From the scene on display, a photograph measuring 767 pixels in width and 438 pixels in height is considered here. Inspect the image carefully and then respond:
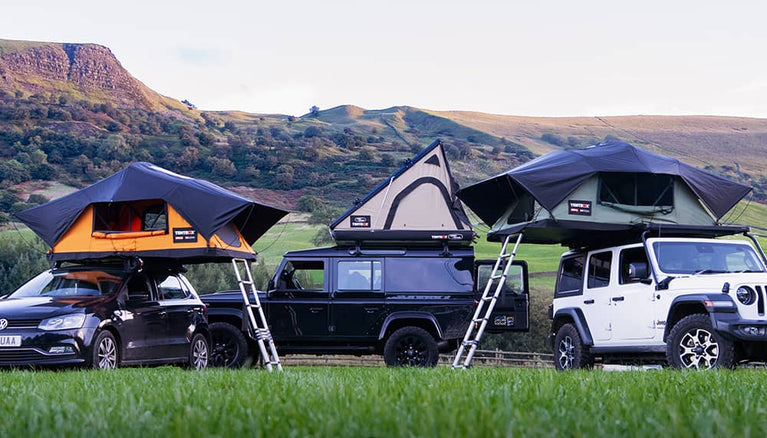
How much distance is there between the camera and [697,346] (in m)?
10.5

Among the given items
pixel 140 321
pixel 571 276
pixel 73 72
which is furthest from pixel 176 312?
pixel 73 72

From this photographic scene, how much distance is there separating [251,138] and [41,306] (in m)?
88.1

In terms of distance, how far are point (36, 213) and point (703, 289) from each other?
1050 centimetres

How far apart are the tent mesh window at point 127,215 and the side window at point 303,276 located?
238cm

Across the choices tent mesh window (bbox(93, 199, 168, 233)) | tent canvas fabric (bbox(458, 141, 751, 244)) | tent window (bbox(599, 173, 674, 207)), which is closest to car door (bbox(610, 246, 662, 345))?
tent canvas fabric (bbox(458, 141, 751, 244))

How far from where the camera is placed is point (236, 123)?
123m

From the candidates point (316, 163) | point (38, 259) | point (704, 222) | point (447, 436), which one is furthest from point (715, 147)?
point (447, 436)

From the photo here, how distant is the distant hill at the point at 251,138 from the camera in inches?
3007

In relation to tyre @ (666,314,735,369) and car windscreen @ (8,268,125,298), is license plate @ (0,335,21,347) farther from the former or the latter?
tyre @ (666,314,735,369)

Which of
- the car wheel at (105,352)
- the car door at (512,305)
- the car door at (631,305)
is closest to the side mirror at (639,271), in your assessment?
the car door at (631,305)

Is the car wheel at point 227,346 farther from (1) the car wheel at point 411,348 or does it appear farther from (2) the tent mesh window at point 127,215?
(1) the car wheel at point 411,348

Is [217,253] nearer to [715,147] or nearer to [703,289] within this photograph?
[703,289]

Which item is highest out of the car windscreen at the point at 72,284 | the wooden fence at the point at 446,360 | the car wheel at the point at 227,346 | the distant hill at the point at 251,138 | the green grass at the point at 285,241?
the distant hill at the point at 251,138

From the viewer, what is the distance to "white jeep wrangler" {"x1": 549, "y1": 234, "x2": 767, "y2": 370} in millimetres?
10195
